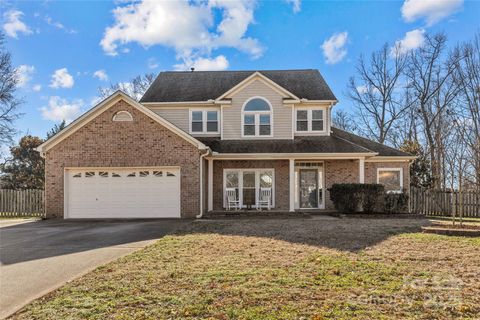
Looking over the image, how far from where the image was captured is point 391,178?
1923 cm

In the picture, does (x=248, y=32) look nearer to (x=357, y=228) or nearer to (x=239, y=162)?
(x=239, y=162)

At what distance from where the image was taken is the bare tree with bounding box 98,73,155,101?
123 ft

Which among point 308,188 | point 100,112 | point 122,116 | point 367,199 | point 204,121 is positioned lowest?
point 367,199

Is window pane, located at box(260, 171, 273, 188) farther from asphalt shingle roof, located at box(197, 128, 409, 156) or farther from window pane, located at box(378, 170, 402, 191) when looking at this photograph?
window pane, located at box(378, 170, 402, 191)

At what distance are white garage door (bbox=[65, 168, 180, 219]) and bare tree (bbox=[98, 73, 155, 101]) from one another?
22510 millimetres

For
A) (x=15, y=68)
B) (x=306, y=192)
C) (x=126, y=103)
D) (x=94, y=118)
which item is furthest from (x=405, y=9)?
(x=15, y=68)

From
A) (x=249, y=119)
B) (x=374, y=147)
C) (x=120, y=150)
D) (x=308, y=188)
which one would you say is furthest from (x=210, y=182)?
(x=374, y=147)

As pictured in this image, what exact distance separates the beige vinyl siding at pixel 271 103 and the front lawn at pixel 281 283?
10.5m

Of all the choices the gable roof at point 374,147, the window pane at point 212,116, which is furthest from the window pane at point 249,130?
the gable roof at point 374,147

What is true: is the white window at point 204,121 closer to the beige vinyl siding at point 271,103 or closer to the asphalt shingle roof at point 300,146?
the asphalt shingle roof at point 300,146

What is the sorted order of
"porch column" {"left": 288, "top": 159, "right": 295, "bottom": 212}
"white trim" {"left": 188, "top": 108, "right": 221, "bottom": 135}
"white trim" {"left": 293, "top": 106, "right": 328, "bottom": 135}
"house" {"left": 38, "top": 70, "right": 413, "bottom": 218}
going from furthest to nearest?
"white trim" {"left": 188, "top": 108, "right": 221, "bottom": 135} < "white trim" {"left": 293, "top": 106, "right": 328, "bottom": 135} < "porch column" {"left": 288, "top": 159, "right": 295, "bottom": 212} < "house" {"left": 38, "top": 70, "right": 413, "bottom": 218}

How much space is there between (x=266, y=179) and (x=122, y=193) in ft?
23.3

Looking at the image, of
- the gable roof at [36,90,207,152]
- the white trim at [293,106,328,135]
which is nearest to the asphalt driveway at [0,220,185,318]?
the gable roof at [36,90,207,152]

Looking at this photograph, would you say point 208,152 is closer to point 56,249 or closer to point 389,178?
point 56,249
